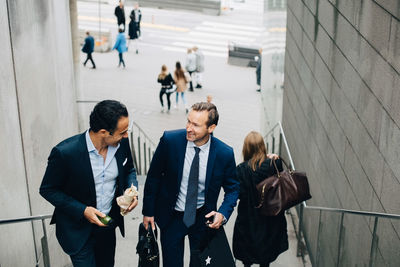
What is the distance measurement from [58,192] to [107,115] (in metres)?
0.66

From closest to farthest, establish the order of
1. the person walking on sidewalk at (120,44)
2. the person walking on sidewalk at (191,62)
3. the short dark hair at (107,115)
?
the short dark hair at (107,115), the person walking on sidewalk at (191,62), the person walking on sidewalk at (120,44)

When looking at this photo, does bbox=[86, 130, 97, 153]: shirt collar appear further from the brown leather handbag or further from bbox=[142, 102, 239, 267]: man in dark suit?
the brown leather handbag

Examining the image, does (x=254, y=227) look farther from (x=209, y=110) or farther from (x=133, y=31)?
(x=133, y=31)

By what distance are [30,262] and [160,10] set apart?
2323 centimetres

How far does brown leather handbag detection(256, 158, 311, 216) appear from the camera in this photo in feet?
18.4

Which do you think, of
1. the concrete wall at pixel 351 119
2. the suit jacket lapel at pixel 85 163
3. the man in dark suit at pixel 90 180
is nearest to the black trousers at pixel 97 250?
the man in dark suit at pixel 90 180

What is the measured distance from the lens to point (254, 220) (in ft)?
19.4

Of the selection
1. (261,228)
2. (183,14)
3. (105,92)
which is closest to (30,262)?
(261,228)

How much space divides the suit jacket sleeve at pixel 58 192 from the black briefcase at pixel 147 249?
58cm

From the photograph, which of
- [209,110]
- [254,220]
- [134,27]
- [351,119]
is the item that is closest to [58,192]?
[209,110]

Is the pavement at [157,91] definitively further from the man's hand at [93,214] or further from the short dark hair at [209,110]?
the man's hand at [93,214]

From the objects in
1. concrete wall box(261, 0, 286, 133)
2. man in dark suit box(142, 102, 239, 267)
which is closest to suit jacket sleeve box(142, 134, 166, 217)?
man in dark suit box(142, 102, 239, 267)

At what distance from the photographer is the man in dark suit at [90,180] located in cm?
416

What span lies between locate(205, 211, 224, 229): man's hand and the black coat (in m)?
1.11
